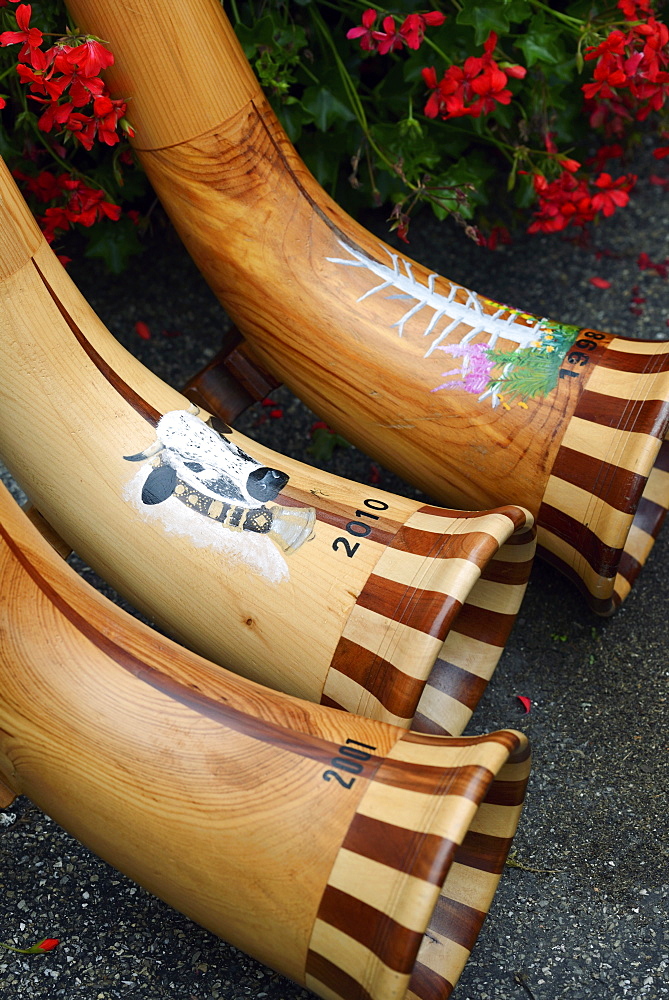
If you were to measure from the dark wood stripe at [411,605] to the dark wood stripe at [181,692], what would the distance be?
142mm

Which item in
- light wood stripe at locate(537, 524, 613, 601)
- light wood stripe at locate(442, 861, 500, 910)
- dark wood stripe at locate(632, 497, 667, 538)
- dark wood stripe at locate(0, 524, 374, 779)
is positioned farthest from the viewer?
dark wood stripe at locate(632, 497, 667, 538)

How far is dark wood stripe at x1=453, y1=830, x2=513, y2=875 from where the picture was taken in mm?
938

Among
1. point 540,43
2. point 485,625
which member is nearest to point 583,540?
point 485,625

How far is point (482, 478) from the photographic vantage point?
1.14m

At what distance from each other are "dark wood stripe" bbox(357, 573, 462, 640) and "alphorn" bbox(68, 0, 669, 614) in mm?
249

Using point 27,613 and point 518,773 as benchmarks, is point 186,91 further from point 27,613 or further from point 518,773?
point 518,773

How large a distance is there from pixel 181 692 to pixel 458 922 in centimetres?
35

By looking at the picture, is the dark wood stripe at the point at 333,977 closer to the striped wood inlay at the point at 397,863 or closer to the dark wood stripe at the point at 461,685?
the striped wood inlay at the point at 397,863

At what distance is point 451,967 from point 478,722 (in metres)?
0.33

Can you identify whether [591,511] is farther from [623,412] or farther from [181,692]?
[181,692]

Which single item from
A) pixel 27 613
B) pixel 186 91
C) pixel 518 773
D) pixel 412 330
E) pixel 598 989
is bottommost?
pixel 598 989

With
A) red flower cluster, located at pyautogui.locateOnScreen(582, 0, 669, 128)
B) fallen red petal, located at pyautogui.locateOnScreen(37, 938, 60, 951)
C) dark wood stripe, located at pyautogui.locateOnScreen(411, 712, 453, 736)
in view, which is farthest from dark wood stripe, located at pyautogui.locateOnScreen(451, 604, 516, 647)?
red flower cluster, located at pyautogui.locateOnScreen(582, 0, 669, 128)

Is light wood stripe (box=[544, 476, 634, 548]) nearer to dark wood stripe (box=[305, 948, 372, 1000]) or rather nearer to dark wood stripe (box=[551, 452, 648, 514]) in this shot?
dark wood stripe (box=[551, 452, 648, 514])

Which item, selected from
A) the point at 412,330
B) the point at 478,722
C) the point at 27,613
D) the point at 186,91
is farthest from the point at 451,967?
the point at 186,91
